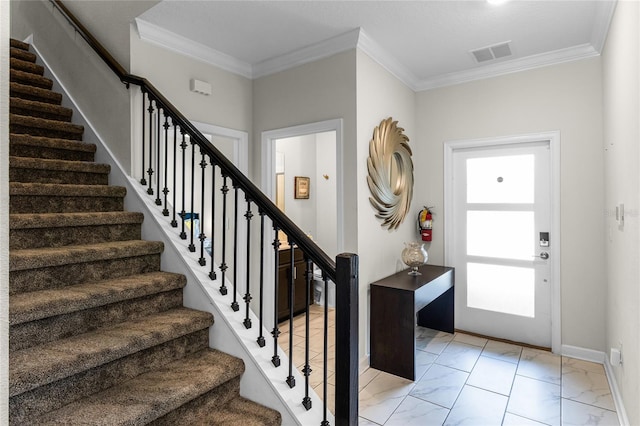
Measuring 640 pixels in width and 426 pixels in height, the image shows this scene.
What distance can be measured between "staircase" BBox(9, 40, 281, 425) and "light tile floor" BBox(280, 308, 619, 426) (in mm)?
1066

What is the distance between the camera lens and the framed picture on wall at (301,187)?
539 cm

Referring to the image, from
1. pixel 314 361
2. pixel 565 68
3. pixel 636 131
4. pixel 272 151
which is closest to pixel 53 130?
pixel 272 151

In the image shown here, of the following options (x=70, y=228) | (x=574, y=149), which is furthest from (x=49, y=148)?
(x=574, y=149)

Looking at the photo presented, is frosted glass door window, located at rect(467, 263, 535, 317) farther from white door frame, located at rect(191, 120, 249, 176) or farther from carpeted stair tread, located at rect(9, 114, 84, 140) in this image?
carpeted stair tread, located at rect(9, 114, 84, 140)

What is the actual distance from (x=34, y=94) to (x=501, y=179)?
14.7 feet

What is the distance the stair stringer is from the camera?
1.70m

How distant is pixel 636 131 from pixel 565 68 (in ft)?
5.96

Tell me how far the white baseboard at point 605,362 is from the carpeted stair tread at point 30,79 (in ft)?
17.1

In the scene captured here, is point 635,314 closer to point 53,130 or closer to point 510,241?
point 510,241

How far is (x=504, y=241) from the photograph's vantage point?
3.70 metres

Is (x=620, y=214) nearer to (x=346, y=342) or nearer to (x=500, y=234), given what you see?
(x=500, y=234)

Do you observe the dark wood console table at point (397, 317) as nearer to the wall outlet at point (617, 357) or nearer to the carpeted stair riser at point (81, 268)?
the wall outlet at point (617, 357)

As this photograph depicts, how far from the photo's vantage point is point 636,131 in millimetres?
1882

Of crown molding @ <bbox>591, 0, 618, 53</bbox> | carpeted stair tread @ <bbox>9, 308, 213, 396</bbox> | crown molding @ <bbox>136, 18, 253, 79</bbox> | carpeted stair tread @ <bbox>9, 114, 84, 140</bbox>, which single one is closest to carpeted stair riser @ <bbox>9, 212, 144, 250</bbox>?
carpeted stair tread @ <bbox>9, 308, 213, 396</bbox>
